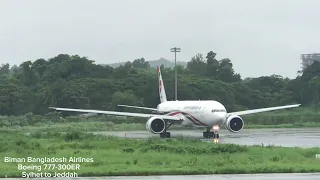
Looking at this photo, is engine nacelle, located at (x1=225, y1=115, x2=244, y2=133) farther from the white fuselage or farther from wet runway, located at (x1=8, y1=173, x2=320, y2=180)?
wet runway, located at (x1=8, y1=173, x2=320, y2=180)

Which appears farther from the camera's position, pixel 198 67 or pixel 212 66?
pixel 198 67

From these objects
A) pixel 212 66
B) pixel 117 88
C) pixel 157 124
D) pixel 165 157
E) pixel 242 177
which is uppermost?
pixel 212 66

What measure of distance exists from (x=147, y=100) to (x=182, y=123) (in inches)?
2077

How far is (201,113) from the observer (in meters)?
44.1

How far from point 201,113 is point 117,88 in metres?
61.1

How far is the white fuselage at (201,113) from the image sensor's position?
43.6m

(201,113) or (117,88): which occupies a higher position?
(117,88)

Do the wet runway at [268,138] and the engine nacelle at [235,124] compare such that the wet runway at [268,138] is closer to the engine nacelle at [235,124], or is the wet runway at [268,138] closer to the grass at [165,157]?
the engine nacelle at [235,124]

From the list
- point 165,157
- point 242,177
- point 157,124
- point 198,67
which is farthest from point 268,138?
point 198,67

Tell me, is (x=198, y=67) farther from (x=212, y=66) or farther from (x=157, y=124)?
(x=157, y=124)

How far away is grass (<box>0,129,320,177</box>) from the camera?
19.9 m

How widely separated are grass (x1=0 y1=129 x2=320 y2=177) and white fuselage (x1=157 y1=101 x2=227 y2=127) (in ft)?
48.4

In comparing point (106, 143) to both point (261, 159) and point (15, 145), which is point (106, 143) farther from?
point (261, 159)

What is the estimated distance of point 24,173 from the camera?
1838 cm
